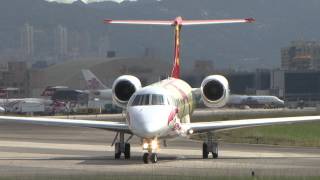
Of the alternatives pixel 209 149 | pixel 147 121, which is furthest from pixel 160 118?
pixel 209 149

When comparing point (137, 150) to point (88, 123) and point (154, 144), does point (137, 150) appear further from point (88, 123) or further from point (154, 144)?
point (154, 144)

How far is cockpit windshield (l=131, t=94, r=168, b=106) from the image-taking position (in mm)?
31734

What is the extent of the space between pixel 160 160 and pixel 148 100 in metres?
2.64

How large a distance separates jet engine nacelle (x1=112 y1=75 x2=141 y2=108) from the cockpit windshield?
4717mm

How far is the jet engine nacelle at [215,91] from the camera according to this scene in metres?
37.7

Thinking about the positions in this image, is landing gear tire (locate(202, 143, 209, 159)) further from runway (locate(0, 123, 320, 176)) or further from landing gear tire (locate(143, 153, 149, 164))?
landing gear tire (locate(143, 153, 149, 164))

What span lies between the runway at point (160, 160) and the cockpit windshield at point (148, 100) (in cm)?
223

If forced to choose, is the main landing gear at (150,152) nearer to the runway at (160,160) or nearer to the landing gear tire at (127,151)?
the runway at (160,160)

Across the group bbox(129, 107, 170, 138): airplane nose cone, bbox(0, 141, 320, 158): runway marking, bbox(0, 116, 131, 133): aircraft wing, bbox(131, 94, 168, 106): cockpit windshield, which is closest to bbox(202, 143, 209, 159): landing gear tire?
bbox(0, 141, 320, 158): runway marking

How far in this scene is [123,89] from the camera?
37.1 m

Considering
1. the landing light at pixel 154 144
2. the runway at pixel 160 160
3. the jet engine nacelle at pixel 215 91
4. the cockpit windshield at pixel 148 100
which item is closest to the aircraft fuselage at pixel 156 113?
the cockpit windshield at pixel 148 100

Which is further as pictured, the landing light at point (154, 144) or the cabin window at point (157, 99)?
the cabin window at point (157, 99)

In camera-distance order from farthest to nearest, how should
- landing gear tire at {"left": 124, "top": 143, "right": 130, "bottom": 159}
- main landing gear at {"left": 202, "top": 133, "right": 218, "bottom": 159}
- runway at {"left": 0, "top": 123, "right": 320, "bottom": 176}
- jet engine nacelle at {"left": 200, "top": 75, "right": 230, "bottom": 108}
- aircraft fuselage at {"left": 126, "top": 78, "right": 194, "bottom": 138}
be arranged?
1. jet engine nacelle at {"left": 200, "top": 75, "right": 230, "bottom": 108}
2. main landing gear at {"left": 202, "top": 133, "right": 218, "bottom": 159}
3. landing gear tire at {"left": 124, "top": 143, "right": 130, "bottom": 159}
4. aircraft fuselage at {"left": 126, "top": 78, "right": 194, "bottom": 138}
5. runway at {"left": 0, "top": 123, "right": 320, "bottom": 176}

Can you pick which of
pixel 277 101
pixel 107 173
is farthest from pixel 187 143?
pixel 277 101
